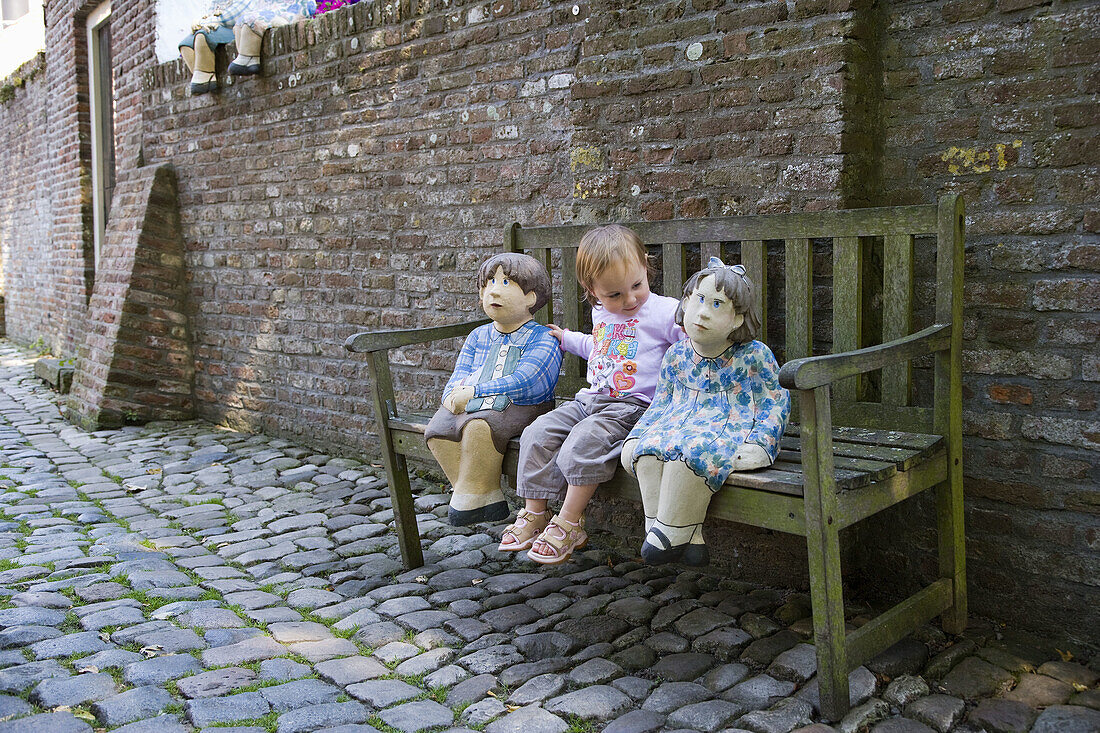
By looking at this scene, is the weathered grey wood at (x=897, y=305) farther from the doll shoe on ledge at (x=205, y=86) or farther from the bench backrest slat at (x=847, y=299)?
the doll shoe on ledge at (x=205, y=86)

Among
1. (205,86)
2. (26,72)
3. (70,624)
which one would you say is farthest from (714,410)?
(26,72)

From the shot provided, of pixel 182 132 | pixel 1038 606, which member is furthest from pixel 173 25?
pixel 1038 606

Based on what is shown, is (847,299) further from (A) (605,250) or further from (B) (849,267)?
(A) (605,250)

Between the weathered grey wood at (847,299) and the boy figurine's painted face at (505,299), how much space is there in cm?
107

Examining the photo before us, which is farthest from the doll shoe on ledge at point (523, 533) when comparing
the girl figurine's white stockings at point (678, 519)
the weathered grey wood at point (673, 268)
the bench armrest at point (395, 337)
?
the weathered grey wood at point (673, 268)

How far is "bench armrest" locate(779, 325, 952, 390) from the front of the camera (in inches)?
85.7

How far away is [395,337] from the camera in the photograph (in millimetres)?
3441

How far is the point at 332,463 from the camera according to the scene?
5195 mm

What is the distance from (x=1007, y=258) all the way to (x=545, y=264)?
1649 millimetres

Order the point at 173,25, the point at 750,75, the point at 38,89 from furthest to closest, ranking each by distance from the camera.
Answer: the point at 38,89 < the point at 173,25 < the point at 750,75

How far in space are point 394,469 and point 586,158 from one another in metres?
→ 1.36

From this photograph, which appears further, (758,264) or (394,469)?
(394,469)

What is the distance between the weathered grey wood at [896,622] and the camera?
2.38 m

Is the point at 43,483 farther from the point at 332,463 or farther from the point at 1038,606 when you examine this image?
the point at 1038,606
